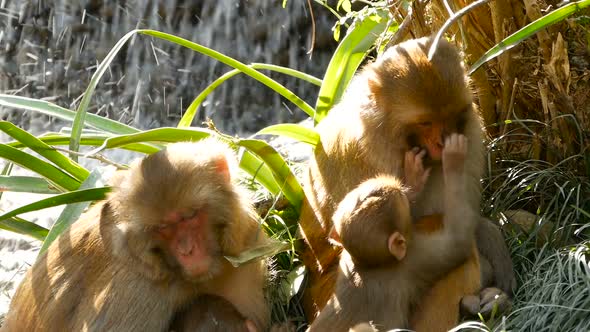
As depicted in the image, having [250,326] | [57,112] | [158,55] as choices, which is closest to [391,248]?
[250,326]

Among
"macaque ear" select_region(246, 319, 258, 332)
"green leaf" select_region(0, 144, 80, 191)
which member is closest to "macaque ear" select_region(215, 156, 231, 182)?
"macaque ear" select_region(246, 319, 258, 332)

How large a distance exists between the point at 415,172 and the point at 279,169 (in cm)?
97

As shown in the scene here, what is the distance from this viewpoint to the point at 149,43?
10.0 meters

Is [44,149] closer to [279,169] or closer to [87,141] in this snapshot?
[87,141]

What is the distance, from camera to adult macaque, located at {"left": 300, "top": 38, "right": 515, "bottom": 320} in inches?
187

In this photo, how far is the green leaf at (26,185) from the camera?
18.4ft

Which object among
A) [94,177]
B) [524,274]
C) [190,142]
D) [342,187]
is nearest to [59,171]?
[94,177]

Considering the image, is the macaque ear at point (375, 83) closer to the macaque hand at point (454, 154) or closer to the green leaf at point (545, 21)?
the macaque hand at point (454, 154)

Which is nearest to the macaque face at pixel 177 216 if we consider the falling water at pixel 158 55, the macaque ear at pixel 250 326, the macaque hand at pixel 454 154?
the macaque ear at pixel 250 326

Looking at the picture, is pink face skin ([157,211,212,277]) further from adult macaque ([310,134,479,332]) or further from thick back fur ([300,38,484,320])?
thick back fur ([300,38,484,320])

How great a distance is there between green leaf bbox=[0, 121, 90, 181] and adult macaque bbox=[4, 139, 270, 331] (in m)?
0.50

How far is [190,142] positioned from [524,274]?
1748 mm

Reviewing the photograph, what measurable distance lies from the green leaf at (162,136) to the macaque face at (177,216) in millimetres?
290

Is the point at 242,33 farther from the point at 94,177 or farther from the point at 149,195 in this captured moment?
the point at 149,195
